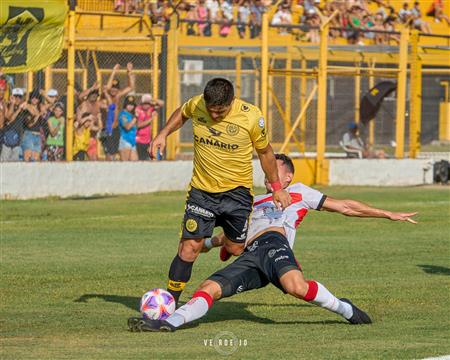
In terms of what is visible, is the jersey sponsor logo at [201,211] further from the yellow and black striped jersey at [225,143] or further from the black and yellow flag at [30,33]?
the black and yellow flag at [30,33]

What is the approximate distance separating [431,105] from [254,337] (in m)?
33.9

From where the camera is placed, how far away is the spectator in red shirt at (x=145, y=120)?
23453 mm

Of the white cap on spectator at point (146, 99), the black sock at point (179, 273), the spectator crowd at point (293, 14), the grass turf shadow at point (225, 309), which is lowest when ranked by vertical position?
the grass turf shadow at point (225, 309)

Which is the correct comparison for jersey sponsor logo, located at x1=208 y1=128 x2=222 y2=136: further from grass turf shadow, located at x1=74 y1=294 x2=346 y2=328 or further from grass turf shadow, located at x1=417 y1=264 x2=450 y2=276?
grass turf shadow, located at x1=417 y1=264 x2=450 y2=276

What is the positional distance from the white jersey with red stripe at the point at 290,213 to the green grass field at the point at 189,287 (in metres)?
0.74

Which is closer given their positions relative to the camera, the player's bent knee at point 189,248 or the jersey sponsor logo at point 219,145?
the jersey sponsor logo at point 219,145

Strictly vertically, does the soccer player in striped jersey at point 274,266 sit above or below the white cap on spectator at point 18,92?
below

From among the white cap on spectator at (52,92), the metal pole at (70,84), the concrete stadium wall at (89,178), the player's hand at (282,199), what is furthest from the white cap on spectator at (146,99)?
the player's hand at (282,199)

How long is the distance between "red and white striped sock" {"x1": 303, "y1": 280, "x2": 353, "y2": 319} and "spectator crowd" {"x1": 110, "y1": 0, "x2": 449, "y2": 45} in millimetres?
19207

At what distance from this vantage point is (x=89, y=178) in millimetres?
22500

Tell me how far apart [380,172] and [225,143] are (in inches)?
699

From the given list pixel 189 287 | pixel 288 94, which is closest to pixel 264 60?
pixel 288 94

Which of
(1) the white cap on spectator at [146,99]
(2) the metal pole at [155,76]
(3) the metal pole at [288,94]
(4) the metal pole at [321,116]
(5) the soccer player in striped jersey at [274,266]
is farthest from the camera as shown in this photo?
(3) the metal pole at [288,94]

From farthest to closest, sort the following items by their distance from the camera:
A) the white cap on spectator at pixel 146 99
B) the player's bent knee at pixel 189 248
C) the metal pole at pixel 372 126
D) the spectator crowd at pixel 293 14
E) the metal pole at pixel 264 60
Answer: the spectator crowd at pixel 293 14 → the metal pole at pixel 372 126 → the metal pole at pixel 264 60 → the white cap on spectator at pixel 146 99 → the player's bent knee at pixel 189 248
